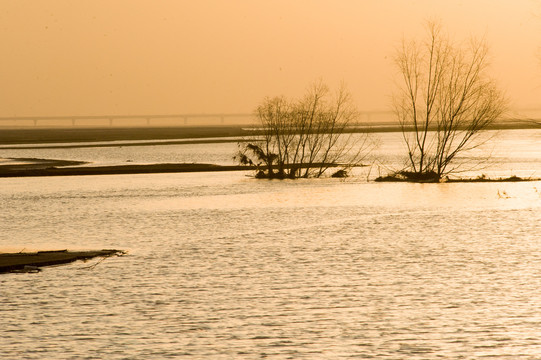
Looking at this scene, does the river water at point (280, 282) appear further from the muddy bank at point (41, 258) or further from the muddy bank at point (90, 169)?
the muddy bank at point (90, 169)

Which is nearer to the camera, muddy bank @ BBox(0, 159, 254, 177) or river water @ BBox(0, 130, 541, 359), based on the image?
river water @ BBox(0, 130, 541, 359)

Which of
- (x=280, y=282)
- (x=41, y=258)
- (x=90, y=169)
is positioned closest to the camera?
(x=280, y=282)

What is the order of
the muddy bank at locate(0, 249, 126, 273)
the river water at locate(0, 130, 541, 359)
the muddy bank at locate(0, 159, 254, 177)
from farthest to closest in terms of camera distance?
the muddy bank at locate(0, 159, 254, 177) < the muddy bank at locate(0, 249, 126, 273) < the river water at locate(0, 130, 541, 359)

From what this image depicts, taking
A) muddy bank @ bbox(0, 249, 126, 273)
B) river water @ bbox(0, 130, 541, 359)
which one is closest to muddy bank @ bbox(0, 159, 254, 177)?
river water @ bbox(0, 130, 541, 359)

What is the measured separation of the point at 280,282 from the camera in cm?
2150

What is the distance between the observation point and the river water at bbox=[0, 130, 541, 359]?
15.6 metres

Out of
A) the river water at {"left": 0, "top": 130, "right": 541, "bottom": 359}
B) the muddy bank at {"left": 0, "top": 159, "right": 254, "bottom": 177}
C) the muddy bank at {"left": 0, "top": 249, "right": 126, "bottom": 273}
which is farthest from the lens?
the muddy bank at {"left": 0, "top": 159, "right": 254, "bottom": 177}

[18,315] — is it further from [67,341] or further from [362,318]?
[362,318]

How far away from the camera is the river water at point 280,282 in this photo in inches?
615

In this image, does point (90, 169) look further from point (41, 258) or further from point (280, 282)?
point (280, 282)

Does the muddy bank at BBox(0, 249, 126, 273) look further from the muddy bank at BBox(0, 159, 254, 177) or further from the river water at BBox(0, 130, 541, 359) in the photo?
the muddy bank at BBox(0, 159, 254, 177)

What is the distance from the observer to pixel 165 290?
20.7 meters

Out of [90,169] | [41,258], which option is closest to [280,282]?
[41,258]

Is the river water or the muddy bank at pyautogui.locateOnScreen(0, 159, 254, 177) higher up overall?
the river water
